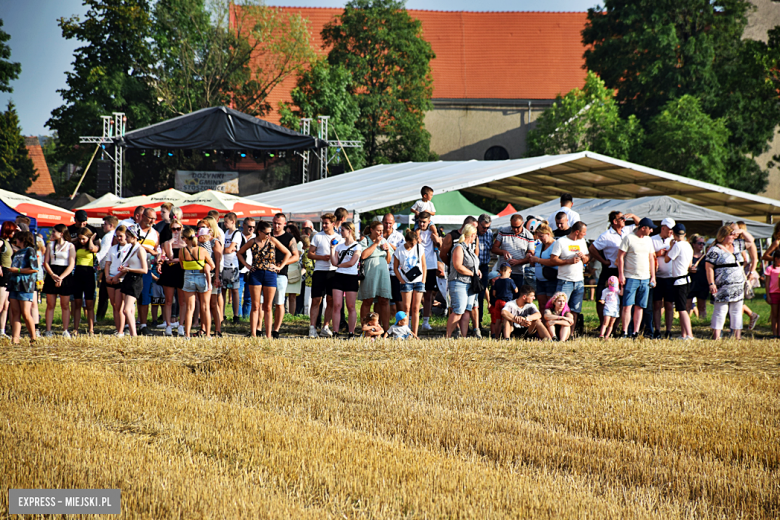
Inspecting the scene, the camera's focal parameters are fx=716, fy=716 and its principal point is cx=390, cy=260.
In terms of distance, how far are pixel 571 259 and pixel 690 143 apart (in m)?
26.8

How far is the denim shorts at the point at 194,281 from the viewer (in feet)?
31.4

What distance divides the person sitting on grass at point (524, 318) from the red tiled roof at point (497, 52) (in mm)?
40298

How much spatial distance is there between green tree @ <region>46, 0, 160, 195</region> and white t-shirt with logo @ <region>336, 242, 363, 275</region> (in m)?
30.1

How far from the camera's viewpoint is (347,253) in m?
10.2

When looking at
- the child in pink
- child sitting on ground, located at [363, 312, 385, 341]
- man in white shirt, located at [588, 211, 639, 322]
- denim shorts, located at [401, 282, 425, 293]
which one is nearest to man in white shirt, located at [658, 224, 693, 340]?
man in white shirt, located at [588, 211, 639, 322]

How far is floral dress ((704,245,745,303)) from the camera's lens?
10.3 meters

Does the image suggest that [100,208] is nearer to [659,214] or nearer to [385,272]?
[385,272]

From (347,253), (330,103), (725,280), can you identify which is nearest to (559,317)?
(725,280)

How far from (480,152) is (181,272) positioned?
39.0 m

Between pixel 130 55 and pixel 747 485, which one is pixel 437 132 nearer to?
pixel 130 55

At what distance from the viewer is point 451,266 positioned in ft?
32.2

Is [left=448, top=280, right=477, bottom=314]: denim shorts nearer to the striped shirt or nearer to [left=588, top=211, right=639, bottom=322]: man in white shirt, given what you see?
the striped shirt

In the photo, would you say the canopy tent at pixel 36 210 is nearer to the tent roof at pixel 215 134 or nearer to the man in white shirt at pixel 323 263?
the man in white shirt at pixel 323 263

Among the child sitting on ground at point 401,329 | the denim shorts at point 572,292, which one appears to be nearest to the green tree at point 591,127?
the denim shorts at point 572,292
